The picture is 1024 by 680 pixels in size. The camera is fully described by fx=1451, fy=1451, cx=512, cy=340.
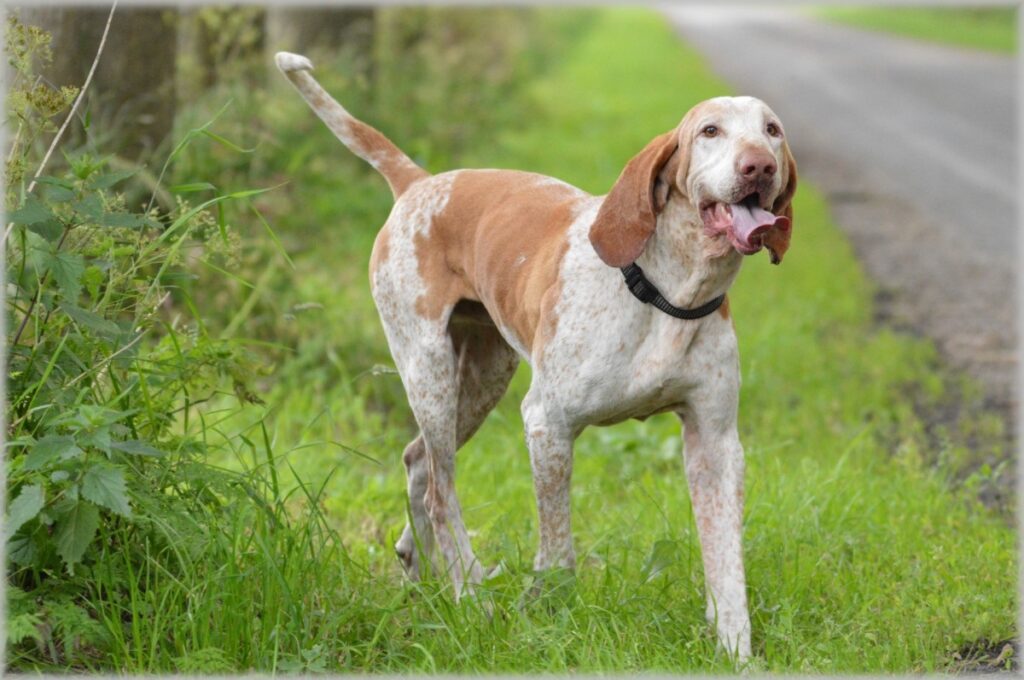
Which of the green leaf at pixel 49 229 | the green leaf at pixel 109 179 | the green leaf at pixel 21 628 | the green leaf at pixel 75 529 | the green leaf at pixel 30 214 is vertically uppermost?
the green leaf at pixel 109 179

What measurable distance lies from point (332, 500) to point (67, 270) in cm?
199

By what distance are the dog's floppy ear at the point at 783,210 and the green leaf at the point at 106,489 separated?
1.83 metres

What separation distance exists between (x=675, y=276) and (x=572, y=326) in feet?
1.08

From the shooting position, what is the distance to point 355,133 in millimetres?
5066

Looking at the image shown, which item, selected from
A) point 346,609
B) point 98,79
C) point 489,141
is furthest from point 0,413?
point 489,141

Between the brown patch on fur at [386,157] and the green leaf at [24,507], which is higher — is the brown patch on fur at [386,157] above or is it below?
above

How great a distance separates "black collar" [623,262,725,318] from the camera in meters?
4.12

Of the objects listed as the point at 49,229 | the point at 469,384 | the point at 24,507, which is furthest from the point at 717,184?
the point at 24,507

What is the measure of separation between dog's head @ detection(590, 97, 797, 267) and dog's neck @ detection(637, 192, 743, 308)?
3 cm

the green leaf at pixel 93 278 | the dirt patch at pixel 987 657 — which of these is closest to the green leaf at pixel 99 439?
the green leaf at pixel 93 278

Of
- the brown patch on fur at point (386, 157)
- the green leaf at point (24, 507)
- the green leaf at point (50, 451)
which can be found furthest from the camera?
the brown patch on fur at point (386, 157)

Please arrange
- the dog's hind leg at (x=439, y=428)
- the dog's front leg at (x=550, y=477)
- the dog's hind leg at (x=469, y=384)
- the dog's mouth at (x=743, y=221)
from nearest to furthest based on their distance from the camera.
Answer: the dog's mouth at (x=743, y=221), the dog's front leg at (x=550, y=477), the dog's hind leg at (x=439, y=428), the dog's hind leg at (x=469, y=384)

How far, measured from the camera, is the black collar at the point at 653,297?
13.5 ft

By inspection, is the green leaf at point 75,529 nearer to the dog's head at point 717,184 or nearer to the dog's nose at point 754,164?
the dog's head at point 717,184
